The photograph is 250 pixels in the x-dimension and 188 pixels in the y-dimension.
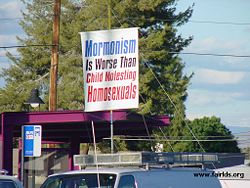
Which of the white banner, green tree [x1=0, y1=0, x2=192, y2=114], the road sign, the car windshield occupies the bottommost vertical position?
the car windshield

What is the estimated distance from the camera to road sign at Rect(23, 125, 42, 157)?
683 inches

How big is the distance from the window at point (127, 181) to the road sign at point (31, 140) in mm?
5167

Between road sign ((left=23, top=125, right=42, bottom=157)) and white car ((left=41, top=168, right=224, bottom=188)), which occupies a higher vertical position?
road sign ((left=23, top=125, right=42, bottom=157))

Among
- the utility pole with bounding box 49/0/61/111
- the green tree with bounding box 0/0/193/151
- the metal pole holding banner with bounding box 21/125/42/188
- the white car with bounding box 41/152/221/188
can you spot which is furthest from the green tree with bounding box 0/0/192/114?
the white car with bounding box 41/152/221/188

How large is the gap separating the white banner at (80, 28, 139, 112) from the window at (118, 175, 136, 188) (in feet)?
10.6

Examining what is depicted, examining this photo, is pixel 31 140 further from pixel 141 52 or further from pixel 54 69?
pixel 141 52

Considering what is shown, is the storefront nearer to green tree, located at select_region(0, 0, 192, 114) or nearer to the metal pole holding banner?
the metal pole holding banner

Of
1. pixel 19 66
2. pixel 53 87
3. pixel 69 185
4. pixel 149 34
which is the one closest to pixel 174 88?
pixel 149 34

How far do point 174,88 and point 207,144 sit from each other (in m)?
3.38

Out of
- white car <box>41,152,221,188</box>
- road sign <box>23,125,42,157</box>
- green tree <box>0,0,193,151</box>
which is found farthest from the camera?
green tree <box>0,0,193,151</box>

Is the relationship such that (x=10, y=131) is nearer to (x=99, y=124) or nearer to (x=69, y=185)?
(x=99, y=124)

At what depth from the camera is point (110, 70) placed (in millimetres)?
16094

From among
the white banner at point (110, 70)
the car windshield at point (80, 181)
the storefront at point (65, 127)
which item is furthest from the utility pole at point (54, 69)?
the car windshield at point (80, 181)

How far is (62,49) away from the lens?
4409cm
